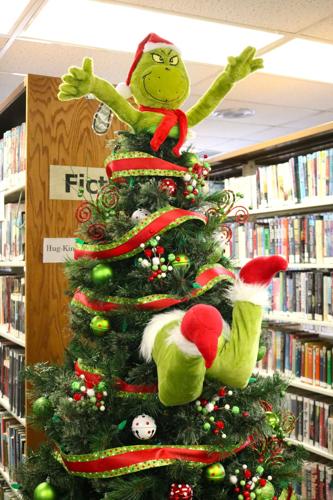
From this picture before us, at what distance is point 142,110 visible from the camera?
4.73 ft

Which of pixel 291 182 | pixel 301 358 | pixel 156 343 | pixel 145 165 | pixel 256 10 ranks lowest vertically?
pixel 301 358

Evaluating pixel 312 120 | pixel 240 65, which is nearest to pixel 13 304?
pixel 240 65

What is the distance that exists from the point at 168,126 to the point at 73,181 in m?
0.88

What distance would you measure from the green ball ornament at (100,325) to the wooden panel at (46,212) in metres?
0.80

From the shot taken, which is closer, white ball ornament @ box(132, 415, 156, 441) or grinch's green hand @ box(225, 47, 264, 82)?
white ball ornament @ box(132, 415, 156, 441)

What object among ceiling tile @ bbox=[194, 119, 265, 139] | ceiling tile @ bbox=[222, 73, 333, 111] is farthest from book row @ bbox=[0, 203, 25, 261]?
ceiling tile @ bbox=[194, 119, 265, 139]

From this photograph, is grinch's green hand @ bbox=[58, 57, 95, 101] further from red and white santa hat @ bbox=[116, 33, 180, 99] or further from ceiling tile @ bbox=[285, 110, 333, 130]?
ceiling tile @ bbox=[285, 110, 333, 130]

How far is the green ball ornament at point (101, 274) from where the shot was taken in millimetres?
1296

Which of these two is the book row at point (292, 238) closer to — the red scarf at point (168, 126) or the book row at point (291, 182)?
the book row at point (291, 182)

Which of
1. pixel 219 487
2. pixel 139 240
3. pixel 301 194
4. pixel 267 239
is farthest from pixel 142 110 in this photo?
pixel 267 239

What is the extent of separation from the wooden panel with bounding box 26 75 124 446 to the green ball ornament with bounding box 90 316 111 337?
0.80 meters

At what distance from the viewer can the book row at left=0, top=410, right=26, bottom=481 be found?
2.46m

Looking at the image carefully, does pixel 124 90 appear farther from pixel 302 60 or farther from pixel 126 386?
pixel 302 60

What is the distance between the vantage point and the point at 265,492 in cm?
127
